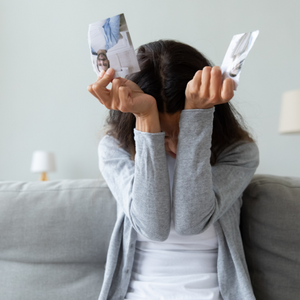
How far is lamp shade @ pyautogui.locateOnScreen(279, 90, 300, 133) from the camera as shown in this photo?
1149 mm

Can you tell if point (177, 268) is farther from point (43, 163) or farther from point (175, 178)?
point (43, 163)

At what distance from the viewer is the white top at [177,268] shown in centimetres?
80

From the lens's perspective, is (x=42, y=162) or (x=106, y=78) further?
(x=42, y=162)

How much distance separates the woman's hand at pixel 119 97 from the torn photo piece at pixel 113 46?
30 millimetres

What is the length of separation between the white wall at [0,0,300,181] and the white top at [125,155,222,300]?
79.9 inches

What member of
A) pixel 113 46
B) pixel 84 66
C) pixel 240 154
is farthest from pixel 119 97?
pixel 84 66

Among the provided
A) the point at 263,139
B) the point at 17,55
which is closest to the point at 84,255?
the point at 263,139

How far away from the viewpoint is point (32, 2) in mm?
3066

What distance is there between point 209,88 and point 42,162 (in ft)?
8.16

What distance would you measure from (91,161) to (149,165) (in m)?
2.48

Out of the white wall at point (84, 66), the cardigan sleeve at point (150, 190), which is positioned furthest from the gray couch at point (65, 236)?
the white wall at point (84, 66)

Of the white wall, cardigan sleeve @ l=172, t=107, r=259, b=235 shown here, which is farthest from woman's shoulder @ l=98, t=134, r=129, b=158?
the white wall

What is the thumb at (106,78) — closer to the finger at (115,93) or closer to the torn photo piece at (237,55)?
the finger at (115,93)

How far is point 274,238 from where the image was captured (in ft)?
2.84
